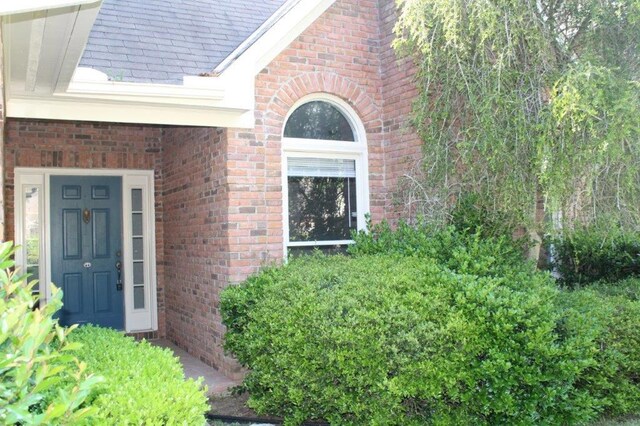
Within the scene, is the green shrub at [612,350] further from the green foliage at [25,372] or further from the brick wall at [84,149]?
the brick wall at [84,149]

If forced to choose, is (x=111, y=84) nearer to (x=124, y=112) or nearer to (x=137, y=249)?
(x=124, y=112)

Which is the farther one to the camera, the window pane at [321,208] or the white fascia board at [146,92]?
the window pane at [321,208]

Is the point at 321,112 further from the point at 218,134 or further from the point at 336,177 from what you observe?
the point at 218,134

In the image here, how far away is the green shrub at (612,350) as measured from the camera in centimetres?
499

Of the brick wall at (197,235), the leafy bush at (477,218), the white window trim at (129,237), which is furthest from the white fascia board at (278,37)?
the white window trim at (129,237)

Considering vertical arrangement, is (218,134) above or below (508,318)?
above

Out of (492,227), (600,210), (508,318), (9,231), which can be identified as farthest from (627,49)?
(9,231)

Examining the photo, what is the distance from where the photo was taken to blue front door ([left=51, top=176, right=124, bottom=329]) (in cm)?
849

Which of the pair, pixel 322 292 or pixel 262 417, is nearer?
pixel 322 292

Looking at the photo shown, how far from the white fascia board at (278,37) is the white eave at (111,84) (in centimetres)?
1

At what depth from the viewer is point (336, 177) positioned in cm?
758

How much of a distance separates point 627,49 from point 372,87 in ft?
10.4

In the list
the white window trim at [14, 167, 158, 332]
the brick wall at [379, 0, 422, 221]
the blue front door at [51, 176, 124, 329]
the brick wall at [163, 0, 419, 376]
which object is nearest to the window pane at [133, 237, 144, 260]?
the white window trim at [14, 167, 158, 332]

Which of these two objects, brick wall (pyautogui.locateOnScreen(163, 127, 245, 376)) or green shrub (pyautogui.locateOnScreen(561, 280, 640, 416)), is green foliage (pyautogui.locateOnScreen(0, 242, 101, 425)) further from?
brick wall (pyautogui.locateOnScreen(163, 127, 245, 376))
